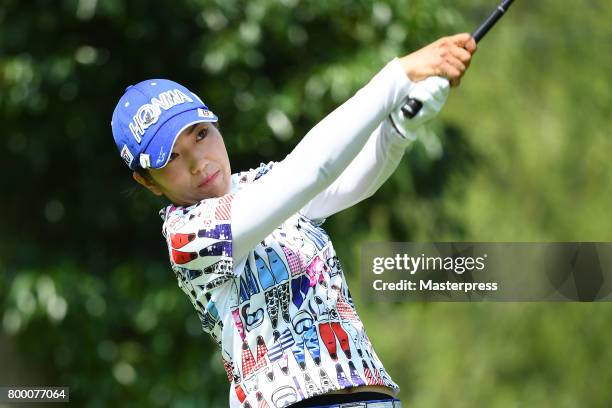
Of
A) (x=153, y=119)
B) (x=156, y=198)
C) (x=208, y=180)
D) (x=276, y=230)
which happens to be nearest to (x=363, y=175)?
(x=276, y=230)

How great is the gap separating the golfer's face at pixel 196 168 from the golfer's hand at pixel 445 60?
44 cm

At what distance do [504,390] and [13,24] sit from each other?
14.1 ft

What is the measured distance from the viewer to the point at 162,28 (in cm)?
614

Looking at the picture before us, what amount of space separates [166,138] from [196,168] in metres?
0.09

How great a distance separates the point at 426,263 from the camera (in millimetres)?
6172

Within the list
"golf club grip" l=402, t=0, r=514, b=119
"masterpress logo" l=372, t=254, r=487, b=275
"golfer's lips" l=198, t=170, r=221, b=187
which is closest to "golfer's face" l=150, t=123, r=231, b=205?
"golfer's lips" l=198, t=170, r=221, b=187

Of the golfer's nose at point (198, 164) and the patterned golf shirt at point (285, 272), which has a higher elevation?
the golfer's nose at point (198, 164)

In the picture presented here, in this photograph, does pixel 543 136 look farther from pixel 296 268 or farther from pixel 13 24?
pixel 296 268

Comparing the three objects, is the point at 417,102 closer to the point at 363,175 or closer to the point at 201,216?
the point at 363,175

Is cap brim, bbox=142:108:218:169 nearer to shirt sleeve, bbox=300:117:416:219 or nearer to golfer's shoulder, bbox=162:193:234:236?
golfer's shoulder, bbox=162:193:234:236

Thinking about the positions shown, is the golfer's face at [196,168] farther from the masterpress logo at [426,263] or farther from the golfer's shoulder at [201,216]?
the masterpress logo at [426,263]

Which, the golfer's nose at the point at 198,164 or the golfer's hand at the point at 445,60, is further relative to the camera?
the golfer's nose at the point at 198,164

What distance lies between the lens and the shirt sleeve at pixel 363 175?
2498mm

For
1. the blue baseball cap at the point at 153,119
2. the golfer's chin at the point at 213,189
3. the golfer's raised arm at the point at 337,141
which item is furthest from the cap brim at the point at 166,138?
the golfer's raised arm at the point at 337,141
